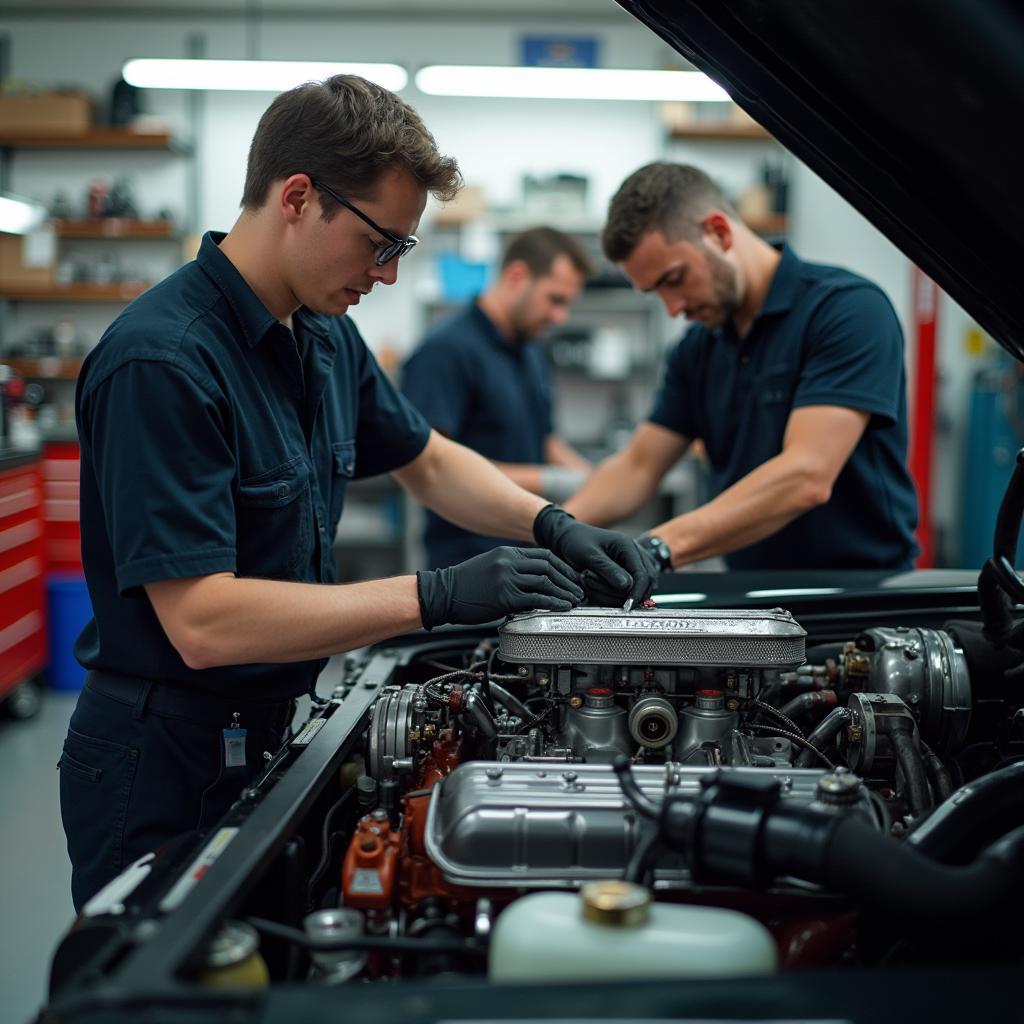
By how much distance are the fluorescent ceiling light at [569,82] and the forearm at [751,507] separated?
445cm

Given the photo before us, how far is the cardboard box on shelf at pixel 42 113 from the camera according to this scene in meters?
6.69

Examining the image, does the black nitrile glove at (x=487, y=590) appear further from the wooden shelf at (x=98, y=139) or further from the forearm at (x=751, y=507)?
the wooden shelf at (x=98, y=139)

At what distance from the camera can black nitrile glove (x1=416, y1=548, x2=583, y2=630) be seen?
1521 mm

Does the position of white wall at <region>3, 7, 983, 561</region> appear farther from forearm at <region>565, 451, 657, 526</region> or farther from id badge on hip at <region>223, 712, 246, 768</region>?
id badge on hip at <region>223, 712, 246, 768</region>

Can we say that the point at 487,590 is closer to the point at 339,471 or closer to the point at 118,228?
the point at 339,471

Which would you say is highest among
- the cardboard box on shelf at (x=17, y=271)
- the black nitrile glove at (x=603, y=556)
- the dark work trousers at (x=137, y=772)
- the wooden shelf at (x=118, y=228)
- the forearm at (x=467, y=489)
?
the wooden shelf at (x=118, y=228)

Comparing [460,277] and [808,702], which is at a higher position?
[460,277]

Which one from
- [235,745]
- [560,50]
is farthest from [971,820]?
[560,50]

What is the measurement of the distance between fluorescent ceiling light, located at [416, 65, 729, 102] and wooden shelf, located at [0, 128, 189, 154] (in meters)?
1.82

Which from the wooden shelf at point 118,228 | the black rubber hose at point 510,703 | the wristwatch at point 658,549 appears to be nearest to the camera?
the black rubber hose at point 510,703

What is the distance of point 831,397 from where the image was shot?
7.52 ft

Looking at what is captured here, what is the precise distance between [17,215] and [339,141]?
4.93 m

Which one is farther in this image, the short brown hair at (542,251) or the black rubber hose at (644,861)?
the short brown hair at (542,251)

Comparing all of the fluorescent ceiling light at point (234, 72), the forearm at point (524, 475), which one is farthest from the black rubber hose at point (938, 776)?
the fluorescent ceiling light at point (234, 72)
